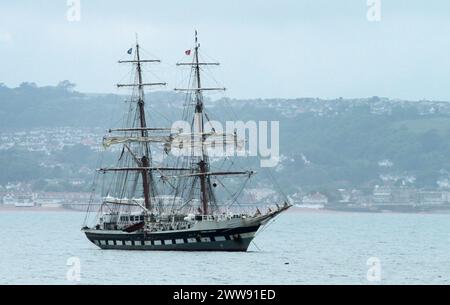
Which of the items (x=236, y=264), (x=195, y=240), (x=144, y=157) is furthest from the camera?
(x=144, y=157)

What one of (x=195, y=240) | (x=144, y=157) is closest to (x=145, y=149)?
(x=144, y=157)

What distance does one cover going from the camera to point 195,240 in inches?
4193

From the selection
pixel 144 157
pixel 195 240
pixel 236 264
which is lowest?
pixel 195 240

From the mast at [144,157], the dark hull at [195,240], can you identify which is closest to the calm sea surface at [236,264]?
the dark hull at [195,240]

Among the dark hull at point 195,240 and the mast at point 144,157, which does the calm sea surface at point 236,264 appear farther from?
the mast at point 144,157

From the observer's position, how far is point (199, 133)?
113 meters

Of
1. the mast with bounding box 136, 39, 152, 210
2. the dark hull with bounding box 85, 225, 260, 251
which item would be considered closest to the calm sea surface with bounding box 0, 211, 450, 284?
the dark hull with bounding box 85, 225, 260, 251

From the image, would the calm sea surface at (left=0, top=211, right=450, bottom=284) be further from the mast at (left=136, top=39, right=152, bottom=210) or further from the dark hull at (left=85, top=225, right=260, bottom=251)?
the mast at (left=136, top=39, right=152, bottom=210)

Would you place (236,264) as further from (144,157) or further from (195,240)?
(144,157)

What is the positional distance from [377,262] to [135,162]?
23861 millimetres

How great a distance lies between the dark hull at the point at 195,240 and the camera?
106125mm

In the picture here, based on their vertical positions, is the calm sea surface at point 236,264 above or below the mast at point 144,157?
below
